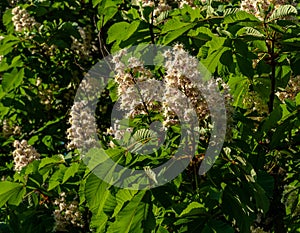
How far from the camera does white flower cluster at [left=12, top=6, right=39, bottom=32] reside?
3.82 meters

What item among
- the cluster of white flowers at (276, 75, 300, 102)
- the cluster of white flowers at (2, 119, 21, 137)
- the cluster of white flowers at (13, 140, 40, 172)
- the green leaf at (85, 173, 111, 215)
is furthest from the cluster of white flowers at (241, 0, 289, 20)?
the cluster of white flowers at (2, 119, 21, 137)

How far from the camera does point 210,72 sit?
2074mm

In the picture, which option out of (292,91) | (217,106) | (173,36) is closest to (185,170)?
(217,106)

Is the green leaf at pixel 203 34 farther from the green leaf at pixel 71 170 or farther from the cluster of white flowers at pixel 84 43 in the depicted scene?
the cluster of white flowers at pixel 84 43

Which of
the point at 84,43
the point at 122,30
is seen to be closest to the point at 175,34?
the point at 122,30

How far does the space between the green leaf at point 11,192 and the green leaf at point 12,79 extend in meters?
1.30

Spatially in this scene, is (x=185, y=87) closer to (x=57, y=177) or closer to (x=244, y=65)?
(x=244, y=65)

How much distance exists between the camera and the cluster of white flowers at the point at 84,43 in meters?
4.25

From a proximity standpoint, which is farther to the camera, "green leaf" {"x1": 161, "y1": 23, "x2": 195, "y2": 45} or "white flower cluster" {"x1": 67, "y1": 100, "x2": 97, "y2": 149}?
"white flower cluster" {"x1": 67, "y1": 100, "x2": 97, "y2": 149}

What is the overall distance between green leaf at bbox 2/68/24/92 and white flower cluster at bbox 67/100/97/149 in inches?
49.2

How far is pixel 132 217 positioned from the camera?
182 centimetres

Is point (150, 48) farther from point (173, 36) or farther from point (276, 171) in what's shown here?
point (276, 171)

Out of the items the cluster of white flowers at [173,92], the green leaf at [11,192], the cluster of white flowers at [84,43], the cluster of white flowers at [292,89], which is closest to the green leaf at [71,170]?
the green leaf at [11,192]

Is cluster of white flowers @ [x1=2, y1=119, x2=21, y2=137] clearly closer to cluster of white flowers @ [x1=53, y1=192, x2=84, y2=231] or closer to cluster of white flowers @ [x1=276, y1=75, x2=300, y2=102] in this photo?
cluster of white flowers @ [x1=53, y1=192, x2=84, y2=231]
